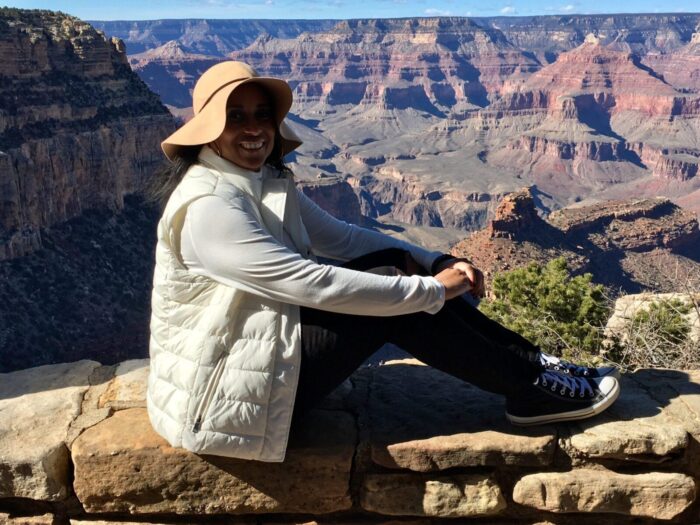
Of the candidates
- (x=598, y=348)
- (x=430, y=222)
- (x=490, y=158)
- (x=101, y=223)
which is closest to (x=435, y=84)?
(x=490, y=158)

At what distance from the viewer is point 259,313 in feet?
8.98

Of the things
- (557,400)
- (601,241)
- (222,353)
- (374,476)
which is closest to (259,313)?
(222,353)

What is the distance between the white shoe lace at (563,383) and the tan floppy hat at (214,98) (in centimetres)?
163

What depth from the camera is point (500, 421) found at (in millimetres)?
3244

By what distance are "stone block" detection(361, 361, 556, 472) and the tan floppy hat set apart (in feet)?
4.80

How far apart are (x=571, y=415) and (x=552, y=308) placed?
253 inches

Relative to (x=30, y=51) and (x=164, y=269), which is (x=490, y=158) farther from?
(x=164, y=269)

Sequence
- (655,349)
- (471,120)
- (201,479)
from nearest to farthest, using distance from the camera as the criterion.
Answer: (201,479) < (655,349) < (471,120)

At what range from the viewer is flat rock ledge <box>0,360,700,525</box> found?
298 cm

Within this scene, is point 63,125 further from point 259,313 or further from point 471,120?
point 471,120

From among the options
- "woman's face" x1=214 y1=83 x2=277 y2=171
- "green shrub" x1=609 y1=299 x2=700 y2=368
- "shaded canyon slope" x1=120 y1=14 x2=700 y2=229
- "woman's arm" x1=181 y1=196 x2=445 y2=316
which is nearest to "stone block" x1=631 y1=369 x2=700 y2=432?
"woman's arm" x1=181 y1=196 x2=445 y2=316

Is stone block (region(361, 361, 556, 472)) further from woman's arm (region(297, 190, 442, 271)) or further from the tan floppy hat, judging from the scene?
the tan floppy hat

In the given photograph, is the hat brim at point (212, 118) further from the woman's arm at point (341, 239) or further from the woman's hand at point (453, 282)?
the woman's hand at point (453, 282)

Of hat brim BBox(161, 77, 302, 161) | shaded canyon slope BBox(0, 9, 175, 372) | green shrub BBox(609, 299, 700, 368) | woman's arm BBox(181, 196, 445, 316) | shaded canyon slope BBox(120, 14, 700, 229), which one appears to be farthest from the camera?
shaded canyon slope BBox(120, 14, 700, 229)
